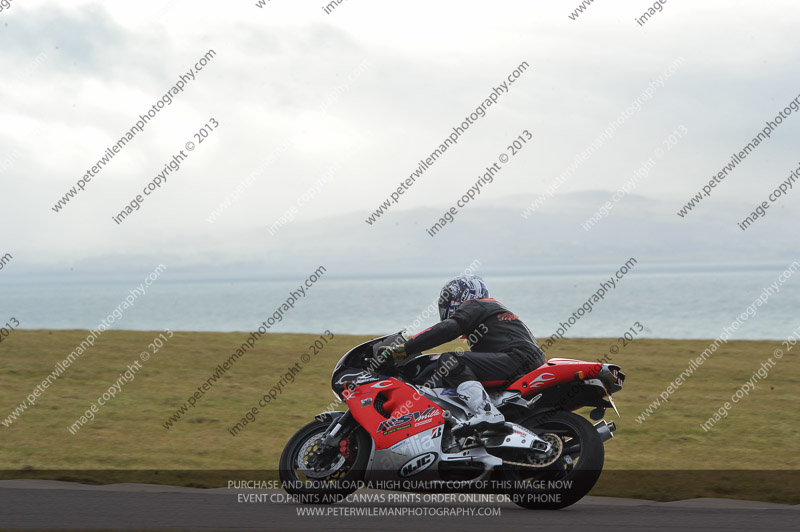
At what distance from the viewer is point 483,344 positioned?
734cm

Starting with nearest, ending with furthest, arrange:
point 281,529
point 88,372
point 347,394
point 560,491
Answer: point 281,529 → point 560,491 → point 347,394 → point 88,372

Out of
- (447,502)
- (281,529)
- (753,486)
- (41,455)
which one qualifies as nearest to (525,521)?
(447,502)

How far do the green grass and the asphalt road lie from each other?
98 cm

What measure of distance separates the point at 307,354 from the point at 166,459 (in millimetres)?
6032

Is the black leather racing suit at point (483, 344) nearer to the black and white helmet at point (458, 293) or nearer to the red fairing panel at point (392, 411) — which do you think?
the black and white helmet at point (458, 293)

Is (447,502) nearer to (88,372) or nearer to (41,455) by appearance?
(41,455)

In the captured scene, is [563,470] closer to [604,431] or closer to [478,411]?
[604,431]

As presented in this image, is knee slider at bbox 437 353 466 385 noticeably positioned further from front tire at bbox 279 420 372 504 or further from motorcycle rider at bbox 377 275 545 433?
front tire at bbox 279 420 372 504

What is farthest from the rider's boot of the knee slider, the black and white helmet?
the black and white helmet

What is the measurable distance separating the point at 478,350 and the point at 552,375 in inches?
30.8

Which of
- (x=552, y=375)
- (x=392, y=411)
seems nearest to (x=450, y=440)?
(x=392, y=411)

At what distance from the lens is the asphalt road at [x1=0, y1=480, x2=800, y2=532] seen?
5996 mm

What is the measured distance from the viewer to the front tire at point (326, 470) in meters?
6.96

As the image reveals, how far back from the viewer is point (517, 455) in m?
6.72
